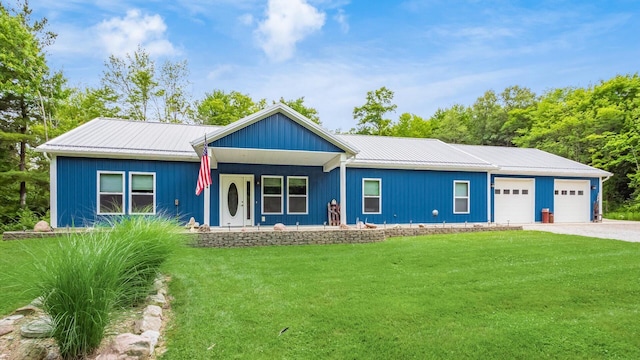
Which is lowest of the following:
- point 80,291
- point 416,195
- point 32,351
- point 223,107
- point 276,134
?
point 32,351

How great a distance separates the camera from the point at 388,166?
12.4 metres

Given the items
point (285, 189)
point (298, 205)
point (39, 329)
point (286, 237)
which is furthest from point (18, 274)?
point (298, 205)

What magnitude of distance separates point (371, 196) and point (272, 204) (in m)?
3.68

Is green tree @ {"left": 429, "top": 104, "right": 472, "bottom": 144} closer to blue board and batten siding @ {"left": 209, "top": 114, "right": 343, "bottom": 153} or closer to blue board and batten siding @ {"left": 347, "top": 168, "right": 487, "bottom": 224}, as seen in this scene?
blue board and batten siding @ {"left": 347, "top": 168, "right": 487, "bottom": 224}

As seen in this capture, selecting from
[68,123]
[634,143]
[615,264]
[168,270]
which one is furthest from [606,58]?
[68,123]

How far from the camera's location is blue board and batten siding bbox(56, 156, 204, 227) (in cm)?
986

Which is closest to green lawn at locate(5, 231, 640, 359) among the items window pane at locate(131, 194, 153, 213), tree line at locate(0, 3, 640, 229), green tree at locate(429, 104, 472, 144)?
window pane at locate(131, 194, 153, 213)

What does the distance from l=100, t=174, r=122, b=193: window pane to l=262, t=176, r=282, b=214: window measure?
445 cm

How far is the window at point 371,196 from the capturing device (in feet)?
40.5

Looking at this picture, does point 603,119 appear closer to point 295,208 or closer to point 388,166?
point 388,166

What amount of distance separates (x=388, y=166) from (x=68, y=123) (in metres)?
20.2

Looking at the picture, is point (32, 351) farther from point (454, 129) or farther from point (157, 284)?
point (454, 129)

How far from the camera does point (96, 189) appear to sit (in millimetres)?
10094

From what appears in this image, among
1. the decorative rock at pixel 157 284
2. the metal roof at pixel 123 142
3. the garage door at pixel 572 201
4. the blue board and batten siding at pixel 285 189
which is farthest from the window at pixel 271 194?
the garage door at pixel 572 201
